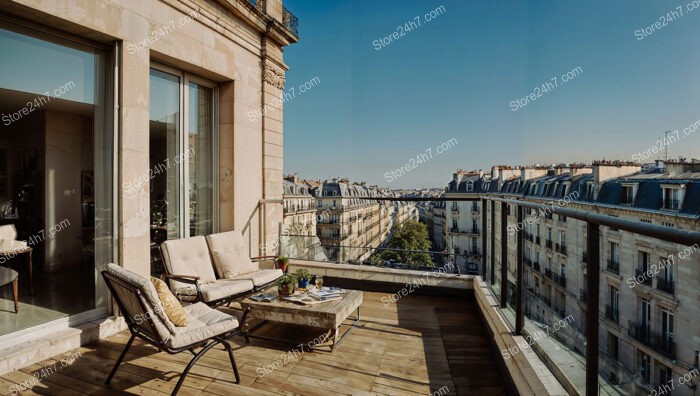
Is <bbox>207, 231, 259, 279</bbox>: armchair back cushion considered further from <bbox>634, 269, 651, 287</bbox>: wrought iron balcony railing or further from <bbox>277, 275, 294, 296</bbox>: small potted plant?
<bbox>634, 269, 651, 287</bbox>: wrought iron balcony railing

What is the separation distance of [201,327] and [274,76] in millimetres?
4508

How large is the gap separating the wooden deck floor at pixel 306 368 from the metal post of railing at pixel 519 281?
1.45 ft

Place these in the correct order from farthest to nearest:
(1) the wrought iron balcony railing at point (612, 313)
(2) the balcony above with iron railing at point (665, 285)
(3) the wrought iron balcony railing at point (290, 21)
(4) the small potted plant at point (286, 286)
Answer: (3) the wrought iron balcony railing at point (290, 21)
(4) the small potted plant at point (286, 286)
(1) the wrought iron balcony railing at point (612, 313)
(2) the balcony above with iron railing at point (665, 285)

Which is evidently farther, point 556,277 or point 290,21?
point 290,21

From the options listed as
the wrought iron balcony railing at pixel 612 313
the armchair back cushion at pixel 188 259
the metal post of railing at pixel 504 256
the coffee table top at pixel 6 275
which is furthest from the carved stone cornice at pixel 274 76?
the wrought iron balcony railing at pixel 612 313

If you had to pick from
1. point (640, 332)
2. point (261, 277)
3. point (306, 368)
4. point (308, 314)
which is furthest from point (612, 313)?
point (261, 277)

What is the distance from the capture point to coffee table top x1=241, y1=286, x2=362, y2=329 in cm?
289

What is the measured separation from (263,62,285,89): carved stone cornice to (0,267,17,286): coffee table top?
3.96 meters

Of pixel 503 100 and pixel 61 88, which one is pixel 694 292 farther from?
pixel 503 100

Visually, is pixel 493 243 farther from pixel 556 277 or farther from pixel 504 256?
pixel 556 277

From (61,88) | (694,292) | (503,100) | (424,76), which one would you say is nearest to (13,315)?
(61,88)

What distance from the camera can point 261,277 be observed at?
4098mm

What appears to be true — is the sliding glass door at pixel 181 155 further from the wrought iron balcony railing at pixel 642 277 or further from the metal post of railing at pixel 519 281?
the wrought iron balcony railing at pixel 642 277

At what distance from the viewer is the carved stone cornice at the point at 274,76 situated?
18.6 ft
